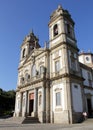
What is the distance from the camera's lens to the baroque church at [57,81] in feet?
62.0

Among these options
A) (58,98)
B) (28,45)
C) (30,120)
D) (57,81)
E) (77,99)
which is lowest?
(30,120)

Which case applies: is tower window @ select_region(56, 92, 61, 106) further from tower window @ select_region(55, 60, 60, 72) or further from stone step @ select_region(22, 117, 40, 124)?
stone step @ select_region(22, 117, 40, 124)

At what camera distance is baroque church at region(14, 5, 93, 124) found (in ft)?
62.0

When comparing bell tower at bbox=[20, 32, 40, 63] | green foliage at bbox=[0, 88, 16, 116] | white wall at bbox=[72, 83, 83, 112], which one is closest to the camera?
white wall at bbox=[72, 83, 83, 112]

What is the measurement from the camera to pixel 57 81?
20609 millimetres

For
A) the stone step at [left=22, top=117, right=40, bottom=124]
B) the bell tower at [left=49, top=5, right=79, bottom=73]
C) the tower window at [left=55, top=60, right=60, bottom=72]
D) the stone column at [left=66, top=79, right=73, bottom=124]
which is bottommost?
the stone step at [left=22, top=117, right=40, bottom=124]

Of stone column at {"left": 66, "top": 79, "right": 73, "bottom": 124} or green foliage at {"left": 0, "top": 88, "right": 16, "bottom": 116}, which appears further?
green foliage at {"left": 0, "top": 88, "right": 16, "bottom": 116}

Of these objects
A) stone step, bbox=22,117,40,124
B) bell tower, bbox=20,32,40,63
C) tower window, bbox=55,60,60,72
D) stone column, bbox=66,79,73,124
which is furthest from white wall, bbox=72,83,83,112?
bell tower, bbox=20,32,40,63

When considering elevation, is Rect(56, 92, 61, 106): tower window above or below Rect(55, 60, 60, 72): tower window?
below

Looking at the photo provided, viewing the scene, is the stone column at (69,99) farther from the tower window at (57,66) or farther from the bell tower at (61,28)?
the bell tower at (61,28)

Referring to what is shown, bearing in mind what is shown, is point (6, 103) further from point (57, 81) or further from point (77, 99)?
point (77, 99)

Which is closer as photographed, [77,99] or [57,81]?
[77,99]

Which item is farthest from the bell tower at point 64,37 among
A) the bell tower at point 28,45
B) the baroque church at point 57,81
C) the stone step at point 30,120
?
the stone step at point 30,120

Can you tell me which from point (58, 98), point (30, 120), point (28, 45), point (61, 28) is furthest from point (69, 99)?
point (28, 45)
